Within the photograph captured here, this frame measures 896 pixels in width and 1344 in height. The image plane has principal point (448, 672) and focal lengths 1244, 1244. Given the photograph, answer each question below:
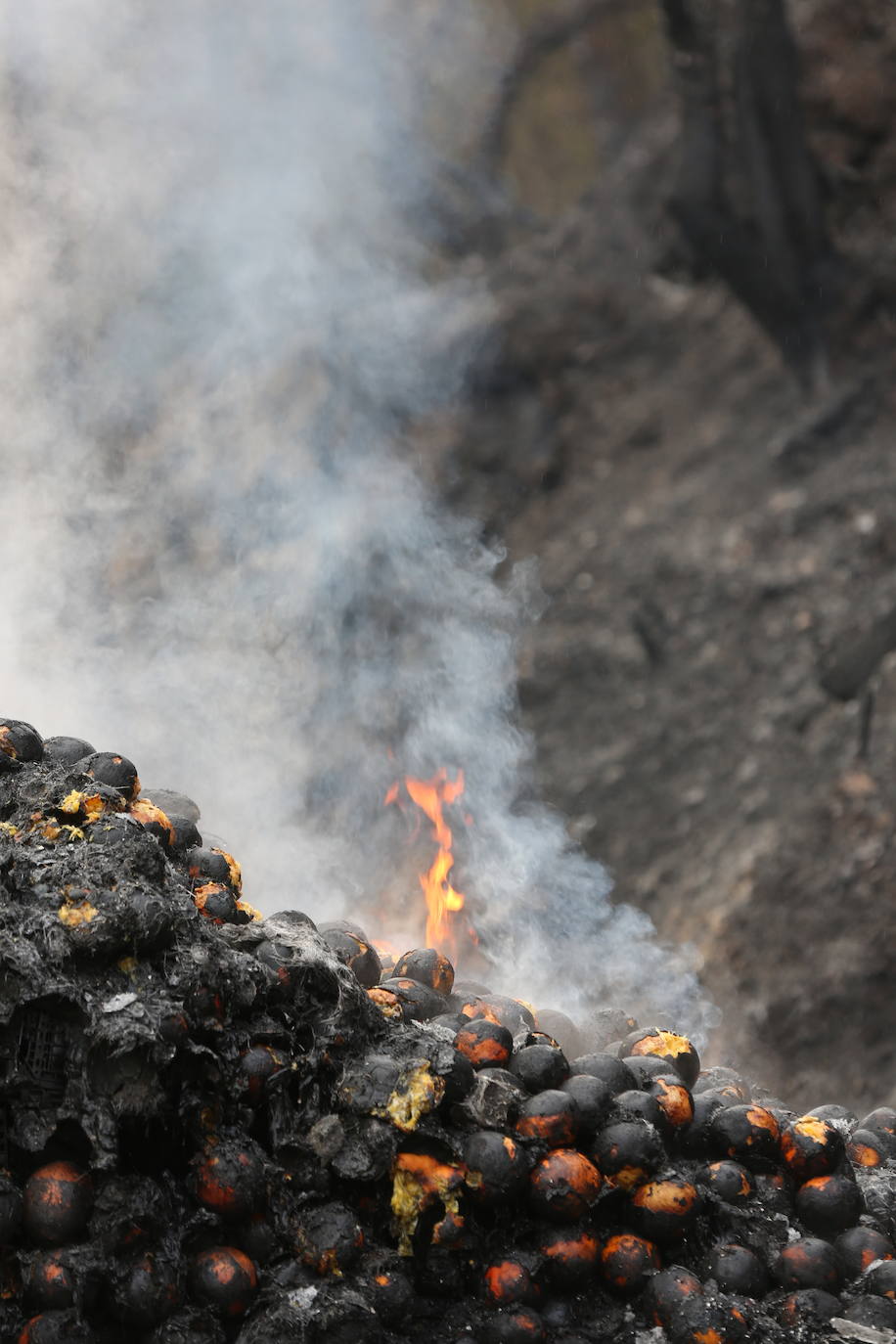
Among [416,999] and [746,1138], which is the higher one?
[416,999]

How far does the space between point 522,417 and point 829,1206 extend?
881cm

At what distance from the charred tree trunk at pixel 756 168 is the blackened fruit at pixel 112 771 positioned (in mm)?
8365

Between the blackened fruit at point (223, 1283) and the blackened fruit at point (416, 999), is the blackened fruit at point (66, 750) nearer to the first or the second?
the blackened fruit at point (416, 999)

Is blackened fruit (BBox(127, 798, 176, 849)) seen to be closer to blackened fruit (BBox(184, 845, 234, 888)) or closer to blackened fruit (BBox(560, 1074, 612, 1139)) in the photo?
blackened fruit (BBox(184, 845, 234, 888))

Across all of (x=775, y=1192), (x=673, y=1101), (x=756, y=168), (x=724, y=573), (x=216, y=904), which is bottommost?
(x=775, y=1192)

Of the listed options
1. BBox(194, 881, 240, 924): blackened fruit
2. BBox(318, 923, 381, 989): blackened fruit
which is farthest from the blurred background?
BBox(194, 881, 240, 924): blackened fruit

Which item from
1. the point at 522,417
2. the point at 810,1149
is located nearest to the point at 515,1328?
the point at 810,1149

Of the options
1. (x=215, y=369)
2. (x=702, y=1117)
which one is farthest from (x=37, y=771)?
(x=215, y=369)

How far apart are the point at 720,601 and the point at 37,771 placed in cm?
752

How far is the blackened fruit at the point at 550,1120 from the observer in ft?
10.2

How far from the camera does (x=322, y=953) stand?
3359mm

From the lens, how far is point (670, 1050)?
392cm

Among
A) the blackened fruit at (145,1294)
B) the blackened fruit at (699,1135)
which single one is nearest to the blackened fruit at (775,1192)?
the blackened fruit at (699,1135)

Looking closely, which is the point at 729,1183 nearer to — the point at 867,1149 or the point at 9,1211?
the point at 867,1149
